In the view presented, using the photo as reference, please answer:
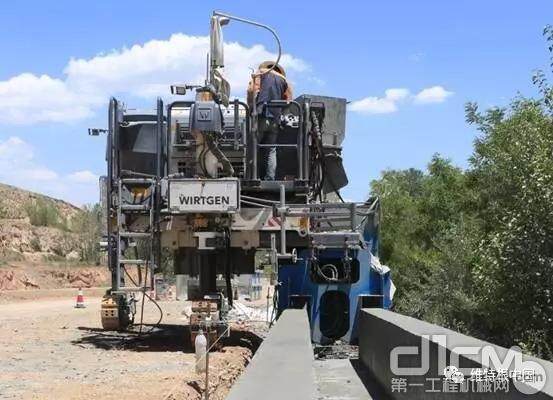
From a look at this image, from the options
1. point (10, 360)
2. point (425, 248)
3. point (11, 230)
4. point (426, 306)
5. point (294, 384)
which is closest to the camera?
point (294, 384)

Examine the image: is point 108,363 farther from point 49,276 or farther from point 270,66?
point 49,276

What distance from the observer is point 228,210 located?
1159cm

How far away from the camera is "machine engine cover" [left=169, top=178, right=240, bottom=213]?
11.5 meters

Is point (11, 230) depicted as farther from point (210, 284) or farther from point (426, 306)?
point (210, 284)

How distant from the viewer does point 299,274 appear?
12602mm

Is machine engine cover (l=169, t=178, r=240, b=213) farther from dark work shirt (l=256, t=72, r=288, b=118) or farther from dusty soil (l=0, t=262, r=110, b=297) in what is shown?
dusty soil (l=0, t=262, r=110, b=297)

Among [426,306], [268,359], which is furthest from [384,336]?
[426,306]

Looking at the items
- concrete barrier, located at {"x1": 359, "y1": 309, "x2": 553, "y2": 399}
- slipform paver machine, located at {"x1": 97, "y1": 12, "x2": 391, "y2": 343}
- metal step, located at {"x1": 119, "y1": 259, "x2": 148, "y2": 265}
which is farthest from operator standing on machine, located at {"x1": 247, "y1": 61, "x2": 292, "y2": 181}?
concrete barrier, located at {"x1": 359, "y1": 309, "x2": 553, "y2": 399}

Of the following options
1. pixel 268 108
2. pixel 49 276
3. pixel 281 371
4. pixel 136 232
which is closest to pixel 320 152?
pixel 268 108

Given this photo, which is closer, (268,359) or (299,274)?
(268,359)

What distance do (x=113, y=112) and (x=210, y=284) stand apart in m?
3.12

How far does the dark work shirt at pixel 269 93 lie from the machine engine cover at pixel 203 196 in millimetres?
1581

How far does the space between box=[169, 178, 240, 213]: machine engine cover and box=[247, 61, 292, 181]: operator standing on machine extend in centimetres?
112

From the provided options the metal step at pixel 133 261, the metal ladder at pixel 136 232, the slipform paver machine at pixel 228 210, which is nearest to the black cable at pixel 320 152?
the slipform paver machine at pixel 228 210
